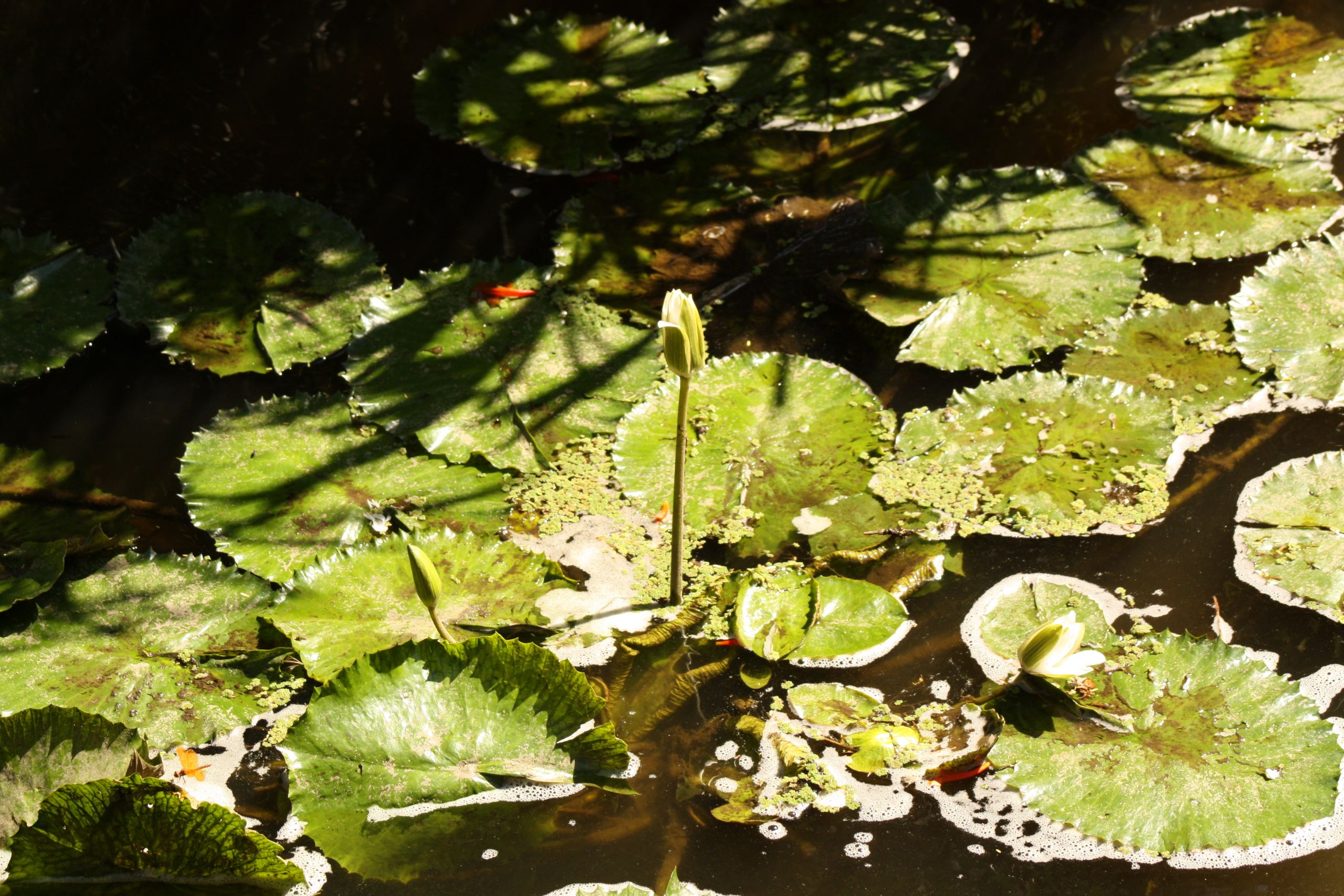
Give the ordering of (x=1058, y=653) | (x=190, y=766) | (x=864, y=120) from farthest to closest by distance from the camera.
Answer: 1. (x=864, y=120)
2. (x=190, y=766)
3. (x=1058, y=653)

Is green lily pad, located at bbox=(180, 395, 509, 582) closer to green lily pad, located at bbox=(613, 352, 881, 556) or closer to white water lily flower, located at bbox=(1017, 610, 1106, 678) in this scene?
green lily pad, located at bbox=(613, 352, 881, 556)

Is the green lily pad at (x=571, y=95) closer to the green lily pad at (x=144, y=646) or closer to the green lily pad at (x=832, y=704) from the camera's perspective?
the green lily pad at (x=144, y=646)

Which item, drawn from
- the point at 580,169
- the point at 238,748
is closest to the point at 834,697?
the point at 238,748

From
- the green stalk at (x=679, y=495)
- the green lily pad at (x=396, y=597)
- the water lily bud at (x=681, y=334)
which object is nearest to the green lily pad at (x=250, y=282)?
the green lily pad at (x=396, y=597)

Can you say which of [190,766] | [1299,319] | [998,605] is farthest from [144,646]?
[1299,319]

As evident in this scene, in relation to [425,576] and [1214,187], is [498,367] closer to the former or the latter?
[425,576]

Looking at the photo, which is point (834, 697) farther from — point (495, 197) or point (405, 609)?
point (495, 197)
